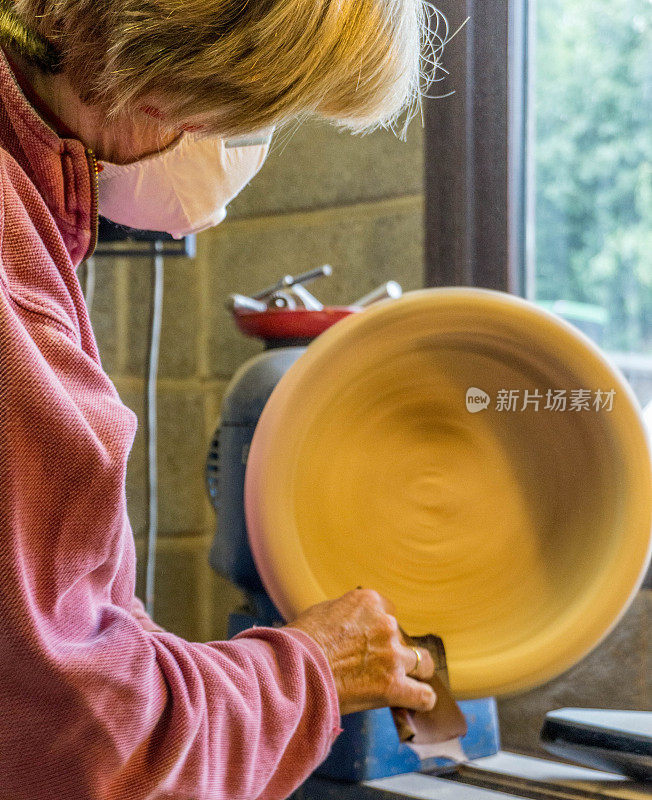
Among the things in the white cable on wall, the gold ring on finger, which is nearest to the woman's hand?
the gold ring on finger

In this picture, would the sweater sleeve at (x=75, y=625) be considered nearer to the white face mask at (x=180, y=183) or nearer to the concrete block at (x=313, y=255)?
the white face mask at (x=180, y=183)

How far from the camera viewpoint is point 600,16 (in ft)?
3.46

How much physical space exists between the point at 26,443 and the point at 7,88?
0.25 m

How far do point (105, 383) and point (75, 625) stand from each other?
17 cm

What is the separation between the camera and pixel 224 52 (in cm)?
62

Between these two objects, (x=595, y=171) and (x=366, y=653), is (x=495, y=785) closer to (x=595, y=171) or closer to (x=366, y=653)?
(x=366, y=653)

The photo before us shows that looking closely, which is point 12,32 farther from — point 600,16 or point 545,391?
point 600,16

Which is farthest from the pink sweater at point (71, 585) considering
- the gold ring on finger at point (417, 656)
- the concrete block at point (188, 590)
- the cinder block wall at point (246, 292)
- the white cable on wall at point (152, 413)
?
the white cable on wall at point (152, 413)

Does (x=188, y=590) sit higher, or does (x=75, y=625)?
(x=75, y=625)

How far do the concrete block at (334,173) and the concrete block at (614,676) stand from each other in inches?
23.5

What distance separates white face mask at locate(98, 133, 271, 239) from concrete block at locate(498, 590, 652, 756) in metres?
0.66

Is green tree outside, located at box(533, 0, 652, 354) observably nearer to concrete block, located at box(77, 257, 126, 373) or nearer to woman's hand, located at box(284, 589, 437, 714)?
woman's hand, located at box(284, 589, 437, 714)

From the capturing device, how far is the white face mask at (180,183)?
72 cm

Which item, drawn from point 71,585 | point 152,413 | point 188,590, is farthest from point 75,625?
point 152,413
